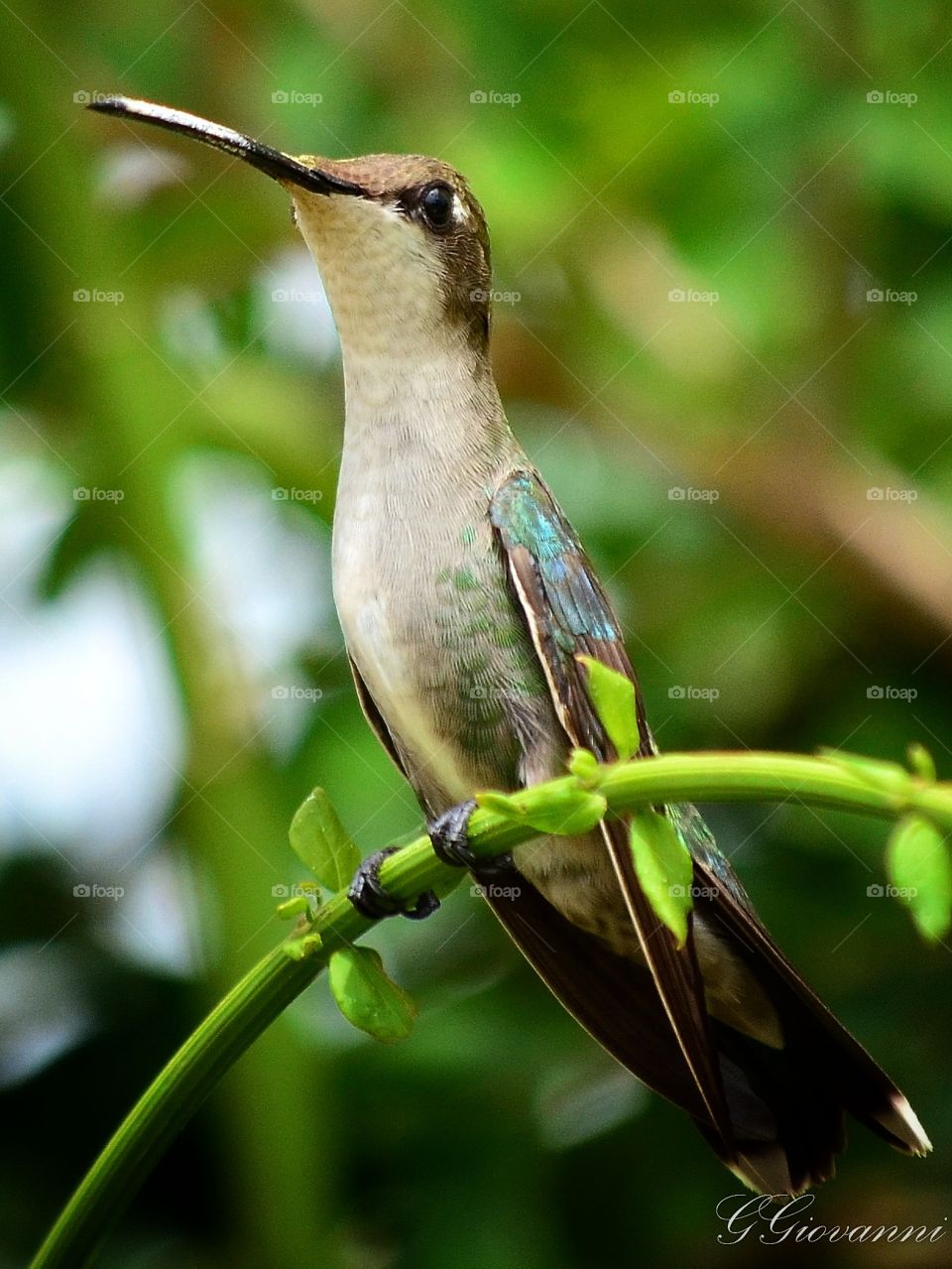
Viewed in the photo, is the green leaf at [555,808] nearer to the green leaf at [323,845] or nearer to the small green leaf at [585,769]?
the small green leaf at [585,769]

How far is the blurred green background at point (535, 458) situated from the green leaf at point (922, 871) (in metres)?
1.79

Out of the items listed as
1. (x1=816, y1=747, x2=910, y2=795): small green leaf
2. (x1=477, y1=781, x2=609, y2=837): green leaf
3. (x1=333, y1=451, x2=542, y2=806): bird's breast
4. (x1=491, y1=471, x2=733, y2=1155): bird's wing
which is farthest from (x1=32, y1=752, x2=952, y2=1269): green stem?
(x1=333, y1=451, x2=542, y2=806): bird's breast

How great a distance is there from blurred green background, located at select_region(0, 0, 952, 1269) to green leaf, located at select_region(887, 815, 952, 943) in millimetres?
1788

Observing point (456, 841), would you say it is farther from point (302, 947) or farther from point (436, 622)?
point (436, 622)

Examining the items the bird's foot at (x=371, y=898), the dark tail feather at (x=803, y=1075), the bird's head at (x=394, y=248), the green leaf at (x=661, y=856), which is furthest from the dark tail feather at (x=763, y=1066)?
the bird's head at (x=394, y=248)

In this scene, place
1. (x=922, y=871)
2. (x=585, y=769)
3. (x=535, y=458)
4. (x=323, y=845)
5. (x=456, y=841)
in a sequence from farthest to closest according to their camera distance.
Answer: (x=535, y=458)
(x=456, y=841)
(x=323, y=845)
(x=585, y=769)
(x=922, y=871)

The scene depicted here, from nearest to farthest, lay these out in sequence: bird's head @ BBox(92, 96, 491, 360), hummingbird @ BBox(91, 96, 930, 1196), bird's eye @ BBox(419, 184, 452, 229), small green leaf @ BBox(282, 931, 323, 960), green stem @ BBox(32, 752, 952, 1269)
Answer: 1. green stem @ BBox(32, 752, 952, 1269)
2. small green leaf @ BBox(282, 931, 323, 960)
3. hummingbird @ BBox(91, 96, 930, 1196)
4. bird's head @ BBox(92, 96, 491, 360)
5. bird's eye @ BBox(419, 184, 452, 229)

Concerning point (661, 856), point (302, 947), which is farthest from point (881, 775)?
point (302, 947)

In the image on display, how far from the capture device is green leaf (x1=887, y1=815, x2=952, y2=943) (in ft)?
3.44

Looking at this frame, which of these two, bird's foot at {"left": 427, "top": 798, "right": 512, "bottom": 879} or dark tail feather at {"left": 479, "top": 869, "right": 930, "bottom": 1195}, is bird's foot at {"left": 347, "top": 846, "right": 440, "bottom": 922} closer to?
bird's foot at {"left": 427, "top": 798, "right": 512, "bottom": 879}

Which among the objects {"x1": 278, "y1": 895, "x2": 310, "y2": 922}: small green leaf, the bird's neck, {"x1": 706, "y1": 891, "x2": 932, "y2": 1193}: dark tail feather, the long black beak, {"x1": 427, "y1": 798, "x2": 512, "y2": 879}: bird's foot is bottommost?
{"x1": 706, "y1": 891, "x2": 932, "y2": 1193}: dark tail feather

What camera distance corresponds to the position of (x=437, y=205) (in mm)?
2590

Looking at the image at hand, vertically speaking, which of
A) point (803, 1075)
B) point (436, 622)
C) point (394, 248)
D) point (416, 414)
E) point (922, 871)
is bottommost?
point (803, 1075)

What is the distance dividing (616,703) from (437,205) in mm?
1529
